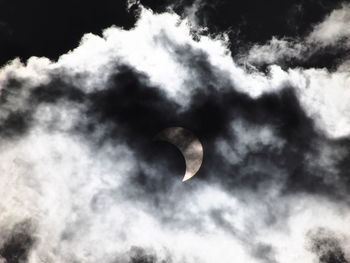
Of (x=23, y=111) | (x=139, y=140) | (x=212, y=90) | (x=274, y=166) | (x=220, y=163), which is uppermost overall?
(x=212, y=90)

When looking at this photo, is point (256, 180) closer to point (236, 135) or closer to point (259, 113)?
point (236, 135)

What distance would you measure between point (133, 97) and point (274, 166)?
17.9 meters

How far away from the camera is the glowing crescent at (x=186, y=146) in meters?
29.9

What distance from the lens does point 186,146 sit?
1182 inches

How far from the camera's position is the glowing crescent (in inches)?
1177

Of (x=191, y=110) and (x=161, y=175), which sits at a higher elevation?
(x=191, y=110)

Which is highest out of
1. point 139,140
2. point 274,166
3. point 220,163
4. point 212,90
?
point 212,90

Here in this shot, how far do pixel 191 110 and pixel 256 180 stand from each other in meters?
11.0

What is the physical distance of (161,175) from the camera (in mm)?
31734

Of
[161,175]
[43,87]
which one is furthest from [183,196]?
[43,87]

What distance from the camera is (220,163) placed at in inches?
1268

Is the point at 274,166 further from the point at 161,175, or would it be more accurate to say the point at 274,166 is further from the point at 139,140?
the point at 139,140

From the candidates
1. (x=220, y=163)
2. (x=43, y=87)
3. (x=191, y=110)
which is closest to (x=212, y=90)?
(x=191, y=110)

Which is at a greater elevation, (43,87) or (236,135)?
(236,135)
